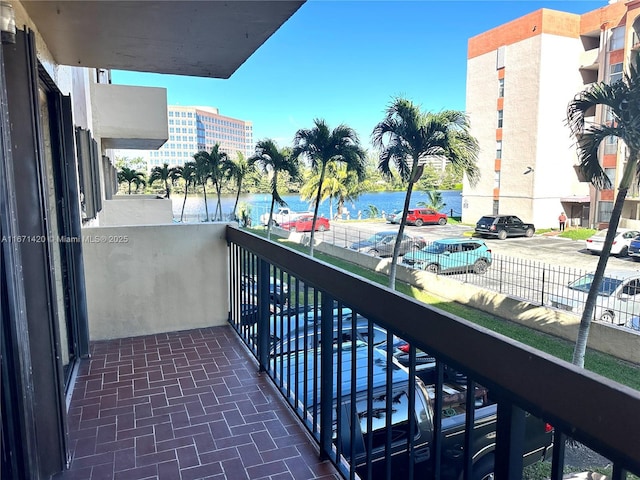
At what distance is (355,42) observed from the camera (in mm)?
Result: 66875

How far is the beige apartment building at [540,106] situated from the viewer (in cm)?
2261

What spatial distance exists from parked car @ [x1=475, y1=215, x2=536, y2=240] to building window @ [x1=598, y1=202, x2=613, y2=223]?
404 centimetres

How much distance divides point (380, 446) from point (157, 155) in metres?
44.5

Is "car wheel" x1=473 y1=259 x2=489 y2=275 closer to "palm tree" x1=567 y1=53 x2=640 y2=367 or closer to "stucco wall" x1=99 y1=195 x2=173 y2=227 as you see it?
"palm tree" x1=567 y1=53 x2=640 y2=367

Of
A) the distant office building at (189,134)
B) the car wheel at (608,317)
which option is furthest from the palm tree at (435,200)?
the car wheel at (608,317)

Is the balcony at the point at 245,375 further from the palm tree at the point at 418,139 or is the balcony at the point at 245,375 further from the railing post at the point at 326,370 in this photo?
the palm tree at the point at 418,139

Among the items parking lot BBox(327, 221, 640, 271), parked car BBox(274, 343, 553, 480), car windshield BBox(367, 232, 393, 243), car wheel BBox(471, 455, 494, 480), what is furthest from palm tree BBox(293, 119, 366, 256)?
car wheel BBox(471, 455, 494, 480)

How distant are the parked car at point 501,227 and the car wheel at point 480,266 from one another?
8.99 metres

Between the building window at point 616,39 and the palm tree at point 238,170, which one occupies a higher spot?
the building window at point 616,39

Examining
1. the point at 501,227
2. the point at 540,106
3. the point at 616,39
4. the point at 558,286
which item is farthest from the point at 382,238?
the point at 616,39

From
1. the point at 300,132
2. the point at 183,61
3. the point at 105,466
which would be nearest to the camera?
the point at 105,466

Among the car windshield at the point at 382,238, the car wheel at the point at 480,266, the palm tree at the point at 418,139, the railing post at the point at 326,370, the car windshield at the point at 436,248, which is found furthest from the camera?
the car windshield at the point at 382,238

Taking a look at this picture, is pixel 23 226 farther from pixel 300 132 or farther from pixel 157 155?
pixel 157 155

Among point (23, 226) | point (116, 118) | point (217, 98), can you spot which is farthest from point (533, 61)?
point (217, 98)
